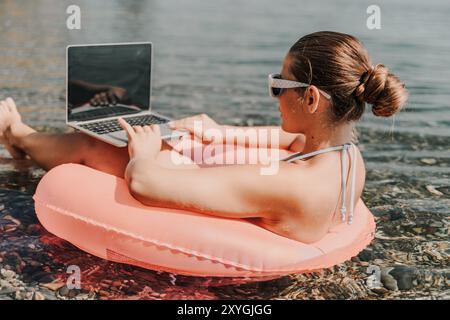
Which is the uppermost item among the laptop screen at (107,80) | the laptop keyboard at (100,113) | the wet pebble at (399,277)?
the laptop screen at (107,80)

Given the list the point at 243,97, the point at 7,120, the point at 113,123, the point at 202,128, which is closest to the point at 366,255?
the point at 202,128

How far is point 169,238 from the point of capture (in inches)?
130

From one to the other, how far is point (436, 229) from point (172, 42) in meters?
7.33

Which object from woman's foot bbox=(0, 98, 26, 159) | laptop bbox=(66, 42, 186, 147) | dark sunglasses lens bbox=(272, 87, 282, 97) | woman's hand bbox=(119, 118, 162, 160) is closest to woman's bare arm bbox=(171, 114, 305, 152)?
laptop bbox=(66, 42, 186, 147)

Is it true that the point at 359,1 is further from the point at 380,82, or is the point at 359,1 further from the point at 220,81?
the point at 380,82

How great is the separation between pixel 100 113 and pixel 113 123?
18cm

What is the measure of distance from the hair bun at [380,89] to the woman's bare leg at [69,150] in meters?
1.04

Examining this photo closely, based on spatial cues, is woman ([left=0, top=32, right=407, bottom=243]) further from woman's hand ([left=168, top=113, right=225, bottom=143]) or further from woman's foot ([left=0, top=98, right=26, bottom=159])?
woman's foot ([left=0, top=98, right=26, bottom=159])

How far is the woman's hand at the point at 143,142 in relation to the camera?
334cm

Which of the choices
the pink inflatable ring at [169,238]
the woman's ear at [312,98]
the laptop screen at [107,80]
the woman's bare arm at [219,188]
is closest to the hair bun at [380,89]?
the woman's ear at [312,98]

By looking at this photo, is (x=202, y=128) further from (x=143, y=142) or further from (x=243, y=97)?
(x=243, y=97)

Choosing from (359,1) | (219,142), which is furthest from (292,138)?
(359,1)

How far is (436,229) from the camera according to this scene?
433cm

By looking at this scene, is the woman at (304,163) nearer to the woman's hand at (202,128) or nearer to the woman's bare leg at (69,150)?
the woman's bare leg at (69,150)
